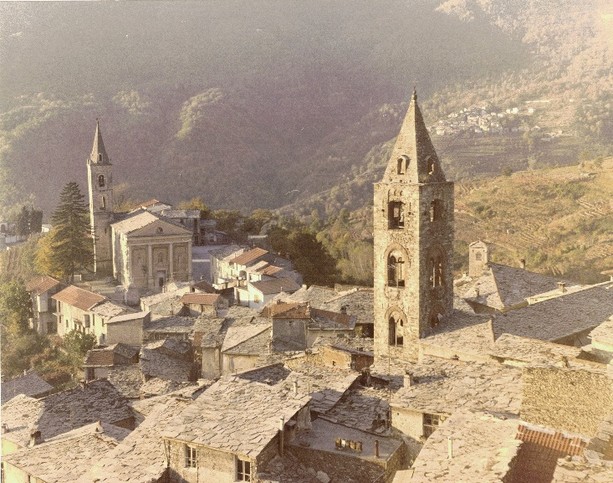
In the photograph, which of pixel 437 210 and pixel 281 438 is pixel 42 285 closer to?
pixel 437 210

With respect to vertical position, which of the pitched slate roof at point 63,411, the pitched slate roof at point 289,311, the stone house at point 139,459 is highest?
the stone house at point 139,459

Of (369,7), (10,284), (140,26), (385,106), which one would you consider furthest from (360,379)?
(140,26)

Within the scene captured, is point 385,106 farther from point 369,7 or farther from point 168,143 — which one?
point 168,143


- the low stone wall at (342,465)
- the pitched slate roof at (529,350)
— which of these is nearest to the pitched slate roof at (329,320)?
the pitched slate roof at (529,350)

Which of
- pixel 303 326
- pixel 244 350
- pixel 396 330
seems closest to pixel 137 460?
pixel 396 330

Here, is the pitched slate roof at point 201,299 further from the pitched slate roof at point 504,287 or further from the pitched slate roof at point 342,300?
the pitched slate roof at point 504,287

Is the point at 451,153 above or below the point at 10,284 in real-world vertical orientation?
above

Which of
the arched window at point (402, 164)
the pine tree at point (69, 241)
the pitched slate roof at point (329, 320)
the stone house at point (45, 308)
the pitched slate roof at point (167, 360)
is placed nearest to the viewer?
the arched window at point (402, 164)

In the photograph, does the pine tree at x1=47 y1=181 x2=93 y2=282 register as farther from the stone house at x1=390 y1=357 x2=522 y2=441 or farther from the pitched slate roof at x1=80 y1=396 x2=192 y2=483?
the stone house at x1=390 y1=357 x2=522 y2=441
